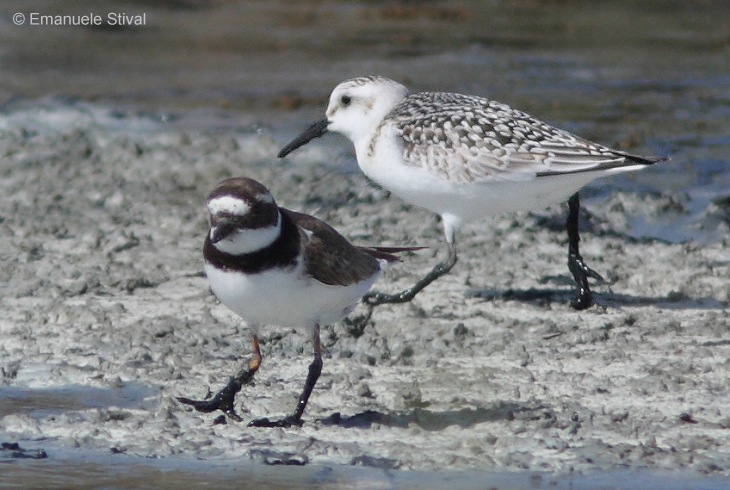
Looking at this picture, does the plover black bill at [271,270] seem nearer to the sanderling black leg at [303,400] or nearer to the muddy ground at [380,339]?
the sanderling black leg at [303,400]

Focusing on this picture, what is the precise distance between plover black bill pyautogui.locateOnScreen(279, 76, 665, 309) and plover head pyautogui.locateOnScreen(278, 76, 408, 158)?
202mm

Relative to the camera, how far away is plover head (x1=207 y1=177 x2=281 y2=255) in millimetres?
5445

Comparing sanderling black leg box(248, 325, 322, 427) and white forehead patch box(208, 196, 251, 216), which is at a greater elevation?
white forehead patch box(208, 196, 251, 216)

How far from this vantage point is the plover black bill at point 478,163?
24.3ft

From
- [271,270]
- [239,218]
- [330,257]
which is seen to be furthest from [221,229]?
[330,257]

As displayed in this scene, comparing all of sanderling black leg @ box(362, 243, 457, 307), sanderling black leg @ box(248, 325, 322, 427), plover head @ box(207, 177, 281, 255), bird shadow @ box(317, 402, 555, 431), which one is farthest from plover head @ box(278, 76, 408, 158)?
plover head @ box(207, 177, 281, 255)

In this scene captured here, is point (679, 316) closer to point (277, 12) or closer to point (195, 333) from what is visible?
point (195, 333)

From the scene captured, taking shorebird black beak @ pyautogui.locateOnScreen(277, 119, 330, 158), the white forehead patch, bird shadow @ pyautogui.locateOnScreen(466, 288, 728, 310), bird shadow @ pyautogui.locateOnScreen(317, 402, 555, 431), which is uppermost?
shorebird black beak @ pyautogui.locateOnScreen(277, 119, 330, 158)

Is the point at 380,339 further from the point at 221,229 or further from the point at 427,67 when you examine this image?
the point at 427,67

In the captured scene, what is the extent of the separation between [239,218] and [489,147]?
245 cm

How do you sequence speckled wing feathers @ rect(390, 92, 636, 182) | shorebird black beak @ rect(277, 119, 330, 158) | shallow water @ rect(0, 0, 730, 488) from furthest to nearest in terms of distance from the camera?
shallow water @ rect(0, 0, 730, 488), shorebird black beak @ rect(277, 119, 330, 158), speckled wing feathers @ rect(390, 92, 636, 182)

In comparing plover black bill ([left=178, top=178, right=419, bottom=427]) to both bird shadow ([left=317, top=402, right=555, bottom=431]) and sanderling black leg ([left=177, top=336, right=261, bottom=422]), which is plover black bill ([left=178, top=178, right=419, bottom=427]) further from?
bird shadow ([left=317, top=402, right=555, bottom=431])

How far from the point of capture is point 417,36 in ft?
53.6

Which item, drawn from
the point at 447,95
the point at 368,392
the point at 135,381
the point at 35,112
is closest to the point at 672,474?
the point at 368,392
